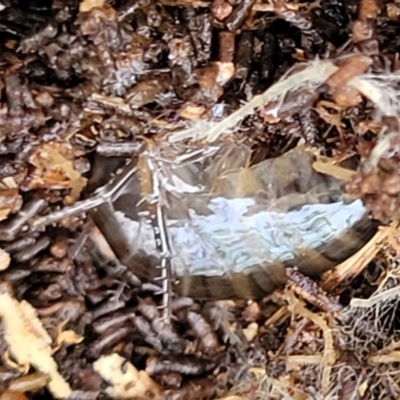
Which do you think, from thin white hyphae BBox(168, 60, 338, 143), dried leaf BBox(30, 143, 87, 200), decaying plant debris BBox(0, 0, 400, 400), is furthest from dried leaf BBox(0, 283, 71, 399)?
thin white hyphae BBox(168, 60, 338, 143)

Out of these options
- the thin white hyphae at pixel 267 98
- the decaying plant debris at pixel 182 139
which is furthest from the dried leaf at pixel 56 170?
the thin white hyphae at pixel 267 98

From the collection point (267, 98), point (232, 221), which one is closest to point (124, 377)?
point (232, 221)

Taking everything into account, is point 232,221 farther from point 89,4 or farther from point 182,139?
point 89,4

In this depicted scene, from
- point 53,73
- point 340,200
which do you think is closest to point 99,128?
point 53,73

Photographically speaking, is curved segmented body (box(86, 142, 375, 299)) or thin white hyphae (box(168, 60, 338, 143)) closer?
thin white hyphae (box(168, 60, 338, 143))

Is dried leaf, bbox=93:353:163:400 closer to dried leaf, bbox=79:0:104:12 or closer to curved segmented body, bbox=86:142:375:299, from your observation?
curved segmented body, bbox=86:142:375:299

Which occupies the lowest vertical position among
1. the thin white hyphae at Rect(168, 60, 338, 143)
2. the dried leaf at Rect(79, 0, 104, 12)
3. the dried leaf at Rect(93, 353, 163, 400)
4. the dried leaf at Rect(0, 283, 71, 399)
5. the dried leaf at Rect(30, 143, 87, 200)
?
the dried leaf at Rect(93, 353, 163, 400)

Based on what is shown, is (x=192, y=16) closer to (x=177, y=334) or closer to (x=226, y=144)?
(x=226, y=144)

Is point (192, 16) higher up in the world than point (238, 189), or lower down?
higher up
